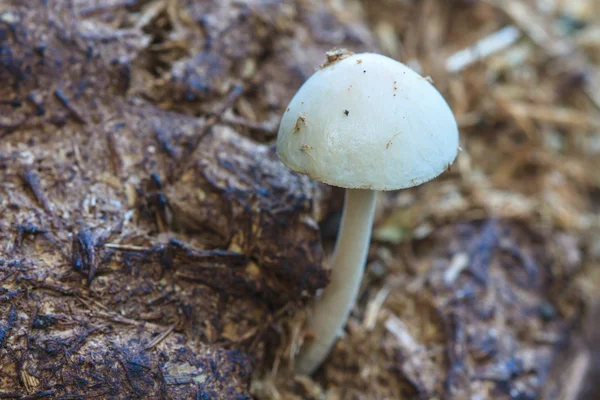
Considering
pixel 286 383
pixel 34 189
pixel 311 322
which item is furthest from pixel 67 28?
pixel 286 383

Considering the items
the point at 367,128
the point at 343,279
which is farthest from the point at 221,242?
the point at 367,128

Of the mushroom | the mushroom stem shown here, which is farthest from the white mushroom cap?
the mushroom stem

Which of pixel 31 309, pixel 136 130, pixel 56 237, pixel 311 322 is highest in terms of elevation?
pixel 136 130

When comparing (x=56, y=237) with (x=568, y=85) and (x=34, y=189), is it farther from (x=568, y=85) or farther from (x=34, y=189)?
(x=568, y=85)

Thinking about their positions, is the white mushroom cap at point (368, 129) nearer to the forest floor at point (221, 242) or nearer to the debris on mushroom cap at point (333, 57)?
the debris on mushroom cap at point (333, 57)

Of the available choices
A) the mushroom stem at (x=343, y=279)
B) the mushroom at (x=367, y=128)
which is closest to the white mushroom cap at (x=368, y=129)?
the mushroom at (x=367, y=128)

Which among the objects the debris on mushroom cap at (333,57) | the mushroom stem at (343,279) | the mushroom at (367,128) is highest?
the debris on mushroom cap at (333,57)
